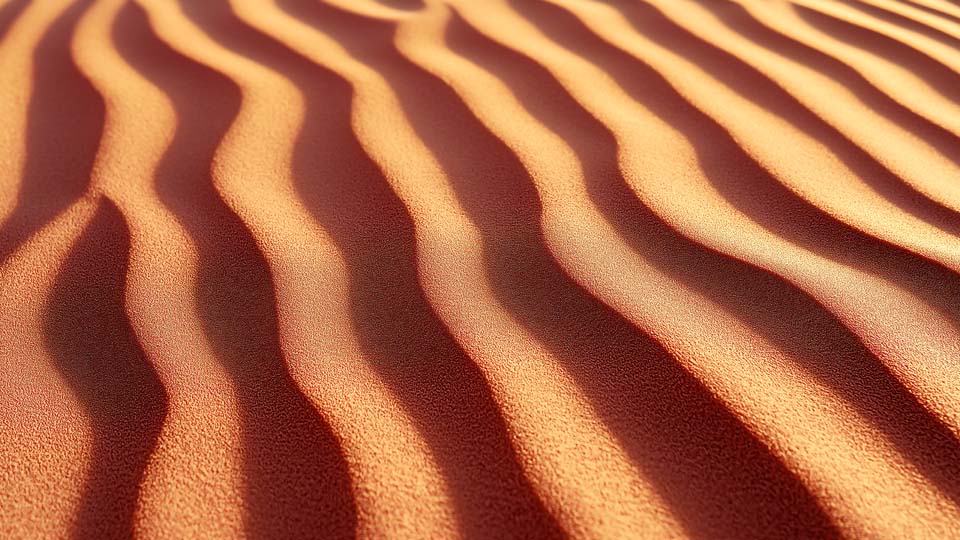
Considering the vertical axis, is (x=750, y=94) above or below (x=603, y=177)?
above

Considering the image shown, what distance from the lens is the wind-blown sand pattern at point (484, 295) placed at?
750mm

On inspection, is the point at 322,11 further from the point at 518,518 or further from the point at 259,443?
the point at 518,518

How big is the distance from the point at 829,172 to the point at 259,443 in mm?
930

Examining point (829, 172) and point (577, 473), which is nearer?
point (577, 473)

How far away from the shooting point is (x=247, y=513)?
75 cm

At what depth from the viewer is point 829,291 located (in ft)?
3.17

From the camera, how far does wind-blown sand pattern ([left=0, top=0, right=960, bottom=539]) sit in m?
0.75

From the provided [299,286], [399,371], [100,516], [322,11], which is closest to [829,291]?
[399,371]

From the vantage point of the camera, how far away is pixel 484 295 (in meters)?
1.00

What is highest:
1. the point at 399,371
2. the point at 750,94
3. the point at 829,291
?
the point at 750,94

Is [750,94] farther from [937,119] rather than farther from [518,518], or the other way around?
[518,518]

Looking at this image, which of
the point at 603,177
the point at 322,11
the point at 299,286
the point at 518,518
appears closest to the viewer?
the point at 518,518

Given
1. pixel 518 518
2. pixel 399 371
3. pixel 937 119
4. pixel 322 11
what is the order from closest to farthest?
pixel 518 518
pixel 399 371
pixel 937 119
pixel 322 11

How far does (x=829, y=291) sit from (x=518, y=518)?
1.57 feet
